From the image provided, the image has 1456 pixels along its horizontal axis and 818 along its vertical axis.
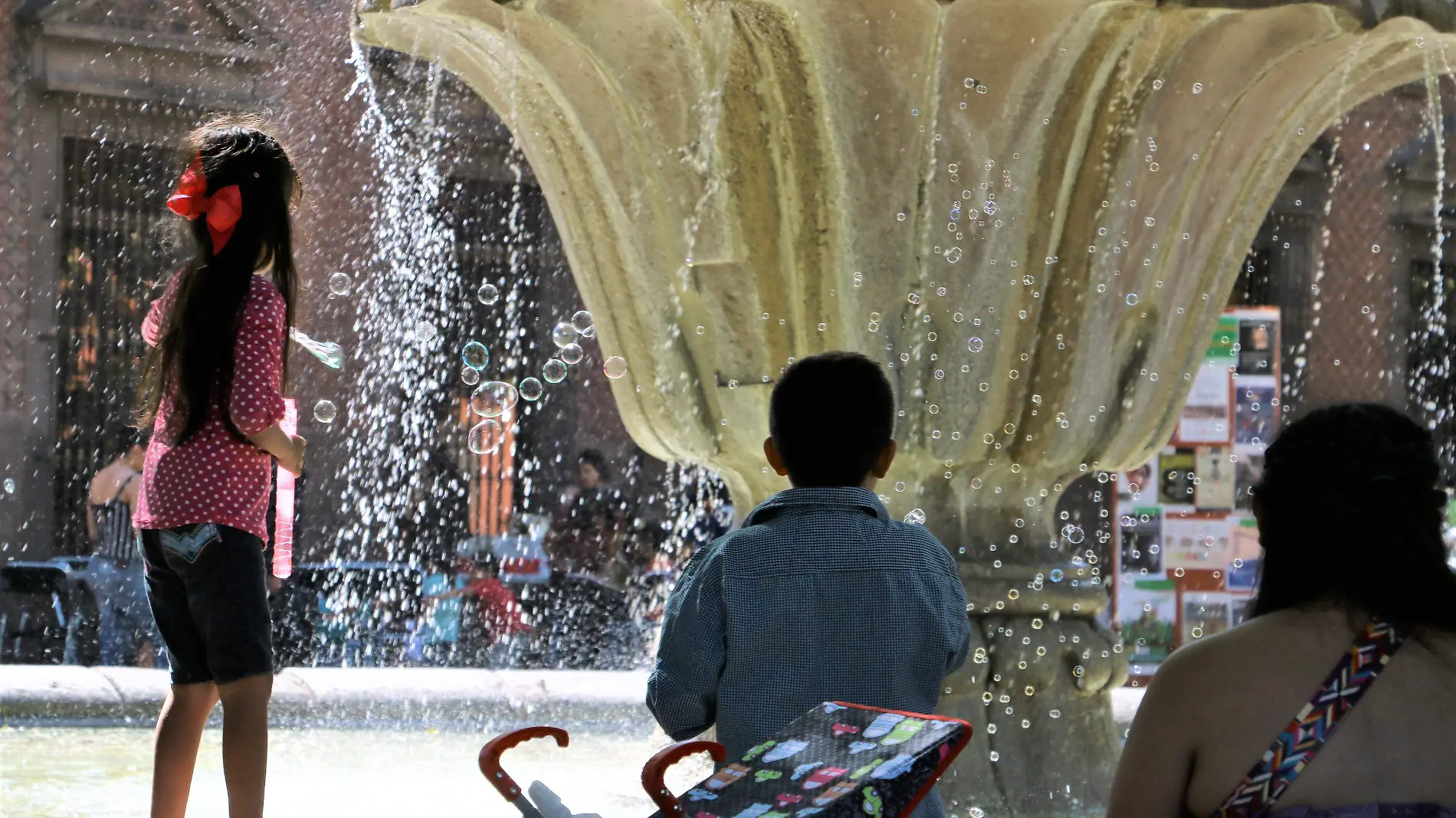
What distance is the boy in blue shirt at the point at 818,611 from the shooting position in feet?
5.65

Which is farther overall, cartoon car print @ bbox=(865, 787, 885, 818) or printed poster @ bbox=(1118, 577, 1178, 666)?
printed poster @ bbox=(1118, 577, 1178, 666)

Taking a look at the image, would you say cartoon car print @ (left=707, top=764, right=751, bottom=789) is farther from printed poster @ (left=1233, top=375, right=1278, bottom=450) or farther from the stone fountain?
printed poster @ (left=1233, top=375, right=1278, bottom=450)

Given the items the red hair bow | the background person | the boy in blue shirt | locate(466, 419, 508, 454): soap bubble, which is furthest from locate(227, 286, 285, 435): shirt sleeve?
locate(466, 419, 508, 454): soap bubble

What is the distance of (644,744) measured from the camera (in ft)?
14.6

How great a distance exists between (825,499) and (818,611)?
0.12 metres

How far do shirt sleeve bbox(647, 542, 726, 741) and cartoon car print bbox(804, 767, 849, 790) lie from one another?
1.22 feet

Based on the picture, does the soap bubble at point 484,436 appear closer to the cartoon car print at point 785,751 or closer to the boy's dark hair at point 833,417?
the boy's dark hair at point 833,417

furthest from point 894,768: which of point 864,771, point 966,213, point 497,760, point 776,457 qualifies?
point 966,213

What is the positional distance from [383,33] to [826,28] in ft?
3.01

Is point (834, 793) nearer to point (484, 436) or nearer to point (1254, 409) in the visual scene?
point (484, 436)

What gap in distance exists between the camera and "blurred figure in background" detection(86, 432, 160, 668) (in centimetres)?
784

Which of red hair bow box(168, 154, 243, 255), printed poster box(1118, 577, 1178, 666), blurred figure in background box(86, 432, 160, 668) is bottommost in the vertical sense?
printed poster box(1118, 577, 1178, 666)

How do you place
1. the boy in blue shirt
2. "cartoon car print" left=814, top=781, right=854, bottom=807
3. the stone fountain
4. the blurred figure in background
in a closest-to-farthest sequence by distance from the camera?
"cartoon car print" left=814, top=781, right=854, bottom=807
the boy in blue shirt
the stone fountain
the blurred figure in background

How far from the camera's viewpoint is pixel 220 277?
2.32m
